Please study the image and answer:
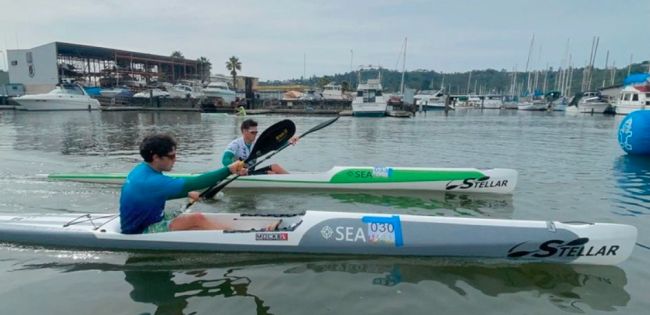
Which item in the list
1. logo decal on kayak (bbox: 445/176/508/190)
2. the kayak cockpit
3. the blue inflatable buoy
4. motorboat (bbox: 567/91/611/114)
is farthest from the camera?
motorboat (bbox: 567/91/611/114)

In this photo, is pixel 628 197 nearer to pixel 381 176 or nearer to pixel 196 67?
pixel 381 176

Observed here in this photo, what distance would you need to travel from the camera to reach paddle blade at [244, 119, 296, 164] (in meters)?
6.59

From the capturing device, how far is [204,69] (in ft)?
246

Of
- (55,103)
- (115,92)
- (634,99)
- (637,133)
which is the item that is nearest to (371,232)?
(637,133)

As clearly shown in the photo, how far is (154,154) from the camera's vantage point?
432 centimetres

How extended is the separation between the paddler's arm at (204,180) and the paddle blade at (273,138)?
164 cm

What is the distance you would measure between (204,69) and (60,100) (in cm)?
3348

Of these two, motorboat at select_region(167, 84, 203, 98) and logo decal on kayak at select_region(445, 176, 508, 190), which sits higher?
motorboat at select_region(167, 84, 203, 98)

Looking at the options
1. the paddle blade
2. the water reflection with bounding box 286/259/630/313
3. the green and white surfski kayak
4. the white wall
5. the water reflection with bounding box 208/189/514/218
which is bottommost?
the water reflection with bounding box 208/189/514/218

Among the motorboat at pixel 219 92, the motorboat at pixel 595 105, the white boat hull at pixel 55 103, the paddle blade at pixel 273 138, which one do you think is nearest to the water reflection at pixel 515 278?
the paddle blade at pixel 273 138

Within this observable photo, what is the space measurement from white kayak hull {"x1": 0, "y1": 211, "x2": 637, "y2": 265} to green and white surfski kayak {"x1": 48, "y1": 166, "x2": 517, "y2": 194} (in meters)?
3.58

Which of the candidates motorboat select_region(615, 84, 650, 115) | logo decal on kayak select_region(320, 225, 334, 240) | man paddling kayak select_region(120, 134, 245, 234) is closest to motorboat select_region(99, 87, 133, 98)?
man paddling kayak select_region(120, 134, 245, 234)

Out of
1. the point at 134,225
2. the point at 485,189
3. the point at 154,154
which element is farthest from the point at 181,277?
the point at 485,189

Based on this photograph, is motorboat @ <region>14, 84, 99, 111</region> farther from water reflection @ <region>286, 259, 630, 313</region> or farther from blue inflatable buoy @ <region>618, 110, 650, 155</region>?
blue inflatable buoy @ <region>618, 110, 650, 155</region>
